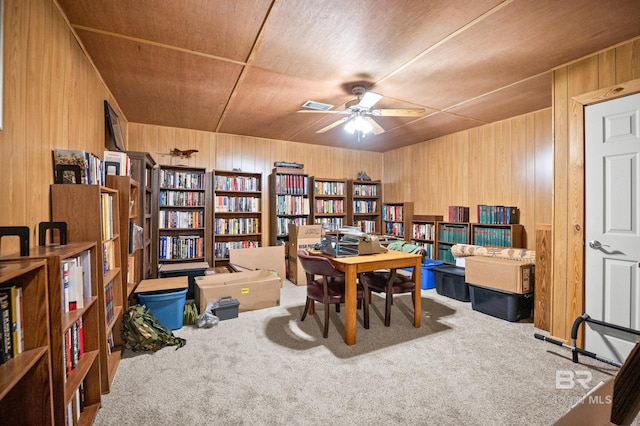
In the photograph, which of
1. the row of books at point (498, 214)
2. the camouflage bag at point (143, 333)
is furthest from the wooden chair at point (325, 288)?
the row of books at point (498, 214)

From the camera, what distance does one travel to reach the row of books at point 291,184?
4641 millimetres

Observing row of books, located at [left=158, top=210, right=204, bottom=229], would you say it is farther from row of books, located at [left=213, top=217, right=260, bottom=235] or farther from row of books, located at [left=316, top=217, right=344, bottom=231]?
row of books, located at [left=316, top=217, right=344, bottom=231]

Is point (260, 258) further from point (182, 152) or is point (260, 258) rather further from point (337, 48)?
point (337, 48)

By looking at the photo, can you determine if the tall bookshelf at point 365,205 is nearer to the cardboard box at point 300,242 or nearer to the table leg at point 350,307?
the cardboard box at point 300,242

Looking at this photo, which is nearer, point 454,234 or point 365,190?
point 454,234

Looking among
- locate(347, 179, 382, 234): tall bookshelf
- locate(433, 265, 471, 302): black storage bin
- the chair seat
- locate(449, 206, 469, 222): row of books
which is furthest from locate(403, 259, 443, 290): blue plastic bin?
locate(347, 179, 382, 234): tall bookshelf

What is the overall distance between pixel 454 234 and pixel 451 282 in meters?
0.89

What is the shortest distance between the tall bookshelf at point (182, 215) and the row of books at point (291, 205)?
114cm

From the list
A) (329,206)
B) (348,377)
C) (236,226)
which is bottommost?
(348,377)

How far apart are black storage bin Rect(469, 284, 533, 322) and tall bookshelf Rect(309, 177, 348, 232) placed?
2528mm

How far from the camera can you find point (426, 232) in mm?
4781

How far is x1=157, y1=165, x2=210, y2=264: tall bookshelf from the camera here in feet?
13.2

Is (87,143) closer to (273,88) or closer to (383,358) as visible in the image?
(273,88)

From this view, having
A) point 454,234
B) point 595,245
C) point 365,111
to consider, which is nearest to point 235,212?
point 365,111
